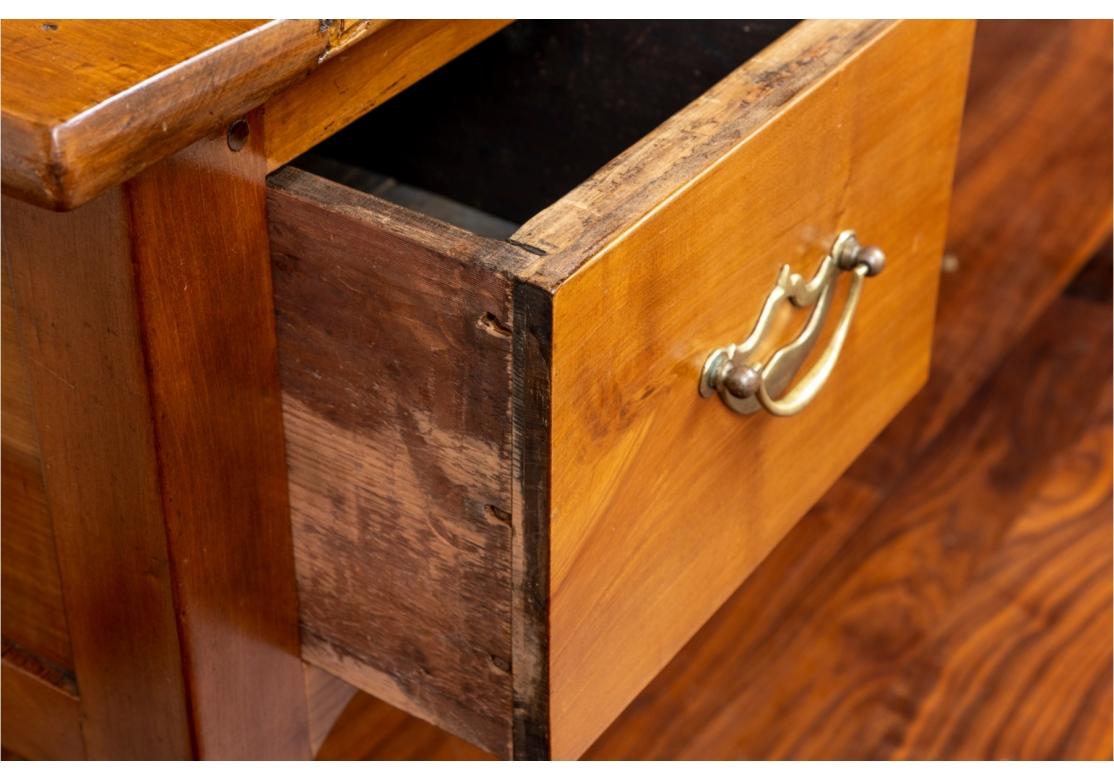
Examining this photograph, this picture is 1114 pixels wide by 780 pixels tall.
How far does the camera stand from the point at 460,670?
0.57 metres

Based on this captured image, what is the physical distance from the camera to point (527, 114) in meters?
0.79

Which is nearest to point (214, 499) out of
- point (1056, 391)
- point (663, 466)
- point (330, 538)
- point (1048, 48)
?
point (330, 538)

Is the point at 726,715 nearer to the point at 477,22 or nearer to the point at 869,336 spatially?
the point at 869,336

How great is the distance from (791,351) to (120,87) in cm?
26

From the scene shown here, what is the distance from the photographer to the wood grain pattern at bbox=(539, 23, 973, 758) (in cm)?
50

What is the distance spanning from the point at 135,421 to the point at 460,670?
5.5 inches

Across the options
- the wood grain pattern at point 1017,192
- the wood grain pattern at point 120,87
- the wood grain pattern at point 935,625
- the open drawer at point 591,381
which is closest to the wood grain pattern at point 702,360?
the open drawer at point 591,381

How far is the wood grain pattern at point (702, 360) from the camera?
50cm

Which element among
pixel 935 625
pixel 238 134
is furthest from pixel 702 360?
pixel 935 625

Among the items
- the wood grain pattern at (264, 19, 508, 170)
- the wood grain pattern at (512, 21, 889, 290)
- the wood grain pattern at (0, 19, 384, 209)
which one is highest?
the wood grain pattern at (0, 19, 384, 209)

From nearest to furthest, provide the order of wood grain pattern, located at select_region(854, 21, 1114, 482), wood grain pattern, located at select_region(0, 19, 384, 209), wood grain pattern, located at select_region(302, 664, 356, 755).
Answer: wood grain pattern, located at select_region(0, 19, 384, 209)
wood grain pattern, located at select_region(302, 664, 356, 755)
wood grain pattern, located at select_region(854, 21, 1114, 482)

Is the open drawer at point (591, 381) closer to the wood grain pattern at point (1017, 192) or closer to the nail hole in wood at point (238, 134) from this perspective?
the nail hole in wood at point (238, 134)

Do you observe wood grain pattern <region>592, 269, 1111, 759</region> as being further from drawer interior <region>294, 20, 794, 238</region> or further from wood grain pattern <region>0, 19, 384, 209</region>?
wood grain pattern <region>0, 19, 384, 209</region>

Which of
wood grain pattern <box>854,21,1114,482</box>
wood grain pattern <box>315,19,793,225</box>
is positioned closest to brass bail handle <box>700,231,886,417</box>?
wood grain pattern <box>315,19,793,225</box>
